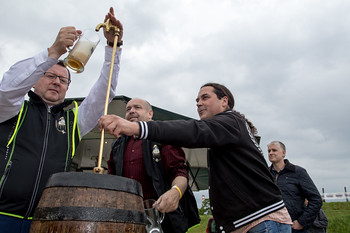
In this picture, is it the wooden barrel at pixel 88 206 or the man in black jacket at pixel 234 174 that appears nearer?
the wooden barrel at pixel 88 206

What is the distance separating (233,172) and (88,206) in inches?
48.4

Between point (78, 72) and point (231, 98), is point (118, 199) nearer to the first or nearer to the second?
point (78, 72)

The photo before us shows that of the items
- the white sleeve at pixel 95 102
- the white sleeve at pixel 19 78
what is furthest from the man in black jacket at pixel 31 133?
the white sleeve at pixel 95 102

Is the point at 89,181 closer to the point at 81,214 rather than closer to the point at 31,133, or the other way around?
the point at 81,214

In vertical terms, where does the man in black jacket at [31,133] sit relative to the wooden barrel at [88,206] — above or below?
above

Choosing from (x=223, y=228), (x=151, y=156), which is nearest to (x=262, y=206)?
(x=223, y=228)

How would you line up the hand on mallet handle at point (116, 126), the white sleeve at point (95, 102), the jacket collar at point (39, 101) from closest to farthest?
the hand on mallet handle at point (116, 126) → the jacket collar at point (39, 101) → the white sleeve at point (95, 102)

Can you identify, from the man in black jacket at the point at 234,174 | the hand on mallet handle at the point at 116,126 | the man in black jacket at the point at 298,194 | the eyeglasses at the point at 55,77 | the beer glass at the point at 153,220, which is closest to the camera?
the hand on mallet handle at the point at 116,126

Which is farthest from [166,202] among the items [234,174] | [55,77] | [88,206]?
[55,77]

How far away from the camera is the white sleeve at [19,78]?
1824 mm

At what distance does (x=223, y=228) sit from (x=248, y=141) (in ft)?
2.29

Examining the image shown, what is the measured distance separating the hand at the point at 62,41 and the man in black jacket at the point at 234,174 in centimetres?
84

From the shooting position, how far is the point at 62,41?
182 centimetres

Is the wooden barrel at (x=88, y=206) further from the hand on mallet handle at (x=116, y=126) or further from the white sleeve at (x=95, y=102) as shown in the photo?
the white sleeve at (x=95, y=102)
